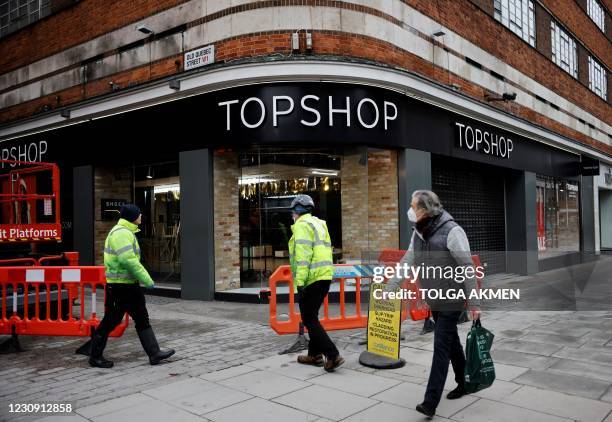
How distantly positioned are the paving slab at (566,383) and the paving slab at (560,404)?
6.4 inches

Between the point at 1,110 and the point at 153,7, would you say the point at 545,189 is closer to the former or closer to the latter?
the point at 153,7

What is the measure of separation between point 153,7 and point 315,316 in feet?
30.6

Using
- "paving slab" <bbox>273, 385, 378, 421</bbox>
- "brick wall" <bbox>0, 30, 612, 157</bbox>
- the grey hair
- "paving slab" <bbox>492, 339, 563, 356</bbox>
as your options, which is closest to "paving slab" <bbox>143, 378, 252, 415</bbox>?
"paving slab" <bbox>273, 385, 378, 421</bbox>

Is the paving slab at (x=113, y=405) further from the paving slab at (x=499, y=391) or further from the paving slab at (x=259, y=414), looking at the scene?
the paving slab at (x=499, y=391)

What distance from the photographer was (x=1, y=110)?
1612 cm

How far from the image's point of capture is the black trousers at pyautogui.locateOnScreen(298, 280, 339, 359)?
5426 mm

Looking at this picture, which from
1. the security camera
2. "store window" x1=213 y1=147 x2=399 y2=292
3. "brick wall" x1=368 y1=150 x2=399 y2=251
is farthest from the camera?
the security camera

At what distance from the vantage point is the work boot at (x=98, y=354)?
5742mm

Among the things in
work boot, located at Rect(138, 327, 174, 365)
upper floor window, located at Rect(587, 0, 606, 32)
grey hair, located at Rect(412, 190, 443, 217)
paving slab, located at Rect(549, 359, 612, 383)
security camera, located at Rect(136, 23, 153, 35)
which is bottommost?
paving slab, located at Rect(549, 359, 612, 383)

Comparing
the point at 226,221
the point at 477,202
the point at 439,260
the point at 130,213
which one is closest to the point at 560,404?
the point at 439,260

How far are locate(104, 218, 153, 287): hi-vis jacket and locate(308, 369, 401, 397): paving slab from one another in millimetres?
2210

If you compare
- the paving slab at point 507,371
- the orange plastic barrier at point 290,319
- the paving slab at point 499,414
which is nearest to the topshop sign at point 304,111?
the orange plastic barrier at point 290,319

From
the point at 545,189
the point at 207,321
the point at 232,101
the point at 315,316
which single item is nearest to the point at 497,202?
the point at 545,189

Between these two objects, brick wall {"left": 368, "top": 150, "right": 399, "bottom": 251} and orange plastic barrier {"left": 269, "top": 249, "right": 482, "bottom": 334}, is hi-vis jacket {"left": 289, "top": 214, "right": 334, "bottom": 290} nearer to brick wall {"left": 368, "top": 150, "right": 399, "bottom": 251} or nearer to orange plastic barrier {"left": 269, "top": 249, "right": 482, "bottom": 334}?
orange plastic barrier {"left": 269, "top": 249, "right": 482, "bottom": 334}
